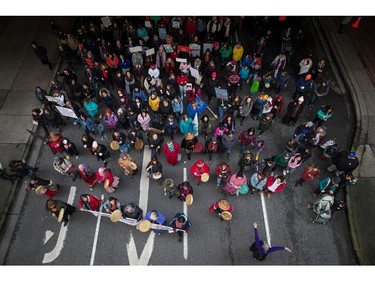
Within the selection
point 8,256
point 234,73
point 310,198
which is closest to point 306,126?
point 310,198

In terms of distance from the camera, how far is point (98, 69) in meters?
12.3

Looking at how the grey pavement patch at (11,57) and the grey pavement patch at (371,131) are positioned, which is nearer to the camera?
the grey pavement patch at (371,131)

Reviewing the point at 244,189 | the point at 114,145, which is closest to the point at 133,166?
the point at 114,145

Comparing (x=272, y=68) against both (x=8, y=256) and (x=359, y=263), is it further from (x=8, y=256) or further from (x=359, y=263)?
(x=8, y=256)

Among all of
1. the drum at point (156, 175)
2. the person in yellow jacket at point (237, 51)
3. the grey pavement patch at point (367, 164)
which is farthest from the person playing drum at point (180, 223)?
the person in yellow jacket at point (237, 51)

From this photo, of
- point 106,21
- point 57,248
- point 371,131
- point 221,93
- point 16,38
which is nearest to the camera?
point 57,248

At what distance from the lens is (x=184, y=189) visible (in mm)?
9281

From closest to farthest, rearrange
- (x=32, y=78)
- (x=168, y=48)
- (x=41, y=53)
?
(x=168, y=48) < (x=41, y=53) < (x=32, y=78)

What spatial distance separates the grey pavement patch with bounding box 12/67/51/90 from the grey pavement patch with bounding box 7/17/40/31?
11.8ft

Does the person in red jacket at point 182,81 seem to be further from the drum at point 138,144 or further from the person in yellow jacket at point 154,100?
the drum at point 138,144

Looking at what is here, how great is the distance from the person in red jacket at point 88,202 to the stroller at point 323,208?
276 inches

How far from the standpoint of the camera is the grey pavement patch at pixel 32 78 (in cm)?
1344

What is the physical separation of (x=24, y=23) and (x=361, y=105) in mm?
17911

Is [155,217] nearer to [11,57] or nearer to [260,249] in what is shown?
[260,249]
